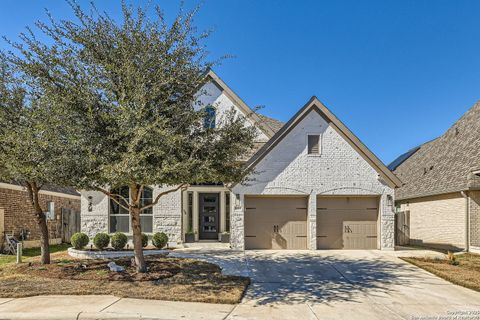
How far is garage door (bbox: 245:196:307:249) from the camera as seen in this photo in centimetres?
1552

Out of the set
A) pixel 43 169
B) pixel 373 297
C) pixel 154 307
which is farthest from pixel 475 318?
pixel 43 169

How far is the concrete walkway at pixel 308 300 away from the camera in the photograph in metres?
7.27

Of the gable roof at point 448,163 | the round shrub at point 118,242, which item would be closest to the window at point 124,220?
the round shrub at point 118,242

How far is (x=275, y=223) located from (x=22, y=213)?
12.4 metres

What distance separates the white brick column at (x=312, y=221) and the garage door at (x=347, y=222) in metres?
0.36

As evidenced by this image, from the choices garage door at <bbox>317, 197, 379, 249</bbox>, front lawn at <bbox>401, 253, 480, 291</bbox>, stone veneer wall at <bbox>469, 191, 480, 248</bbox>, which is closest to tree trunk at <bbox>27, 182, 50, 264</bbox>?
garage door at <bbox>317, 197, 379, 249</bbox>

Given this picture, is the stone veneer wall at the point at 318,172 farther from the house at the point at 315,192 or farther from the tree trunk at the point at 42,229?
the tree trunk at the point at 42,229

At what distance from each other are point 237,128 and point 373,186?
8.33 m

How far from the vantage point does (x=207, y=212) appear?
16922 mm

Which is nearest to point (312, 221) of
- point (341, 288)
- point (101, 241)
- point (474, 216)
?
point (341, 288)

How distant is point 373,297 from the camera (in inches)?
342

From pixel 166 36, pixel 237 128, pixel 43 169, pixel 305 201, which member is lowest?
pixel 305 201

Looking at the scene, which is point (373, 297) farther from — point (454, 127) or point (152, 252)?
point (454, 127)

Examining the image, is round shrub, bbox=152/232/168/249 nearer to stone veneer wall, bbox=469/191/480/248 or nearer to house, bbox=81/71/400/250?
house, bbox=81/71/400/250
